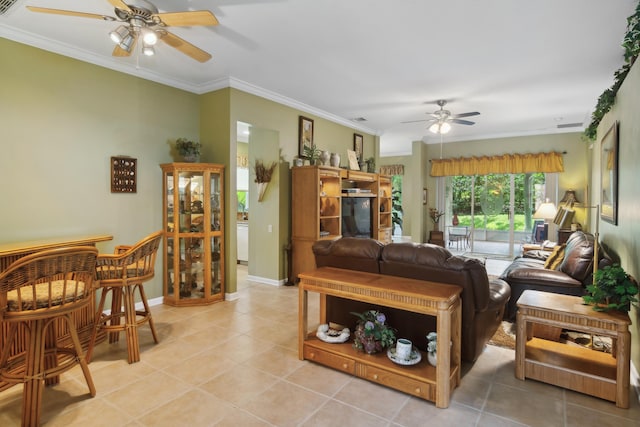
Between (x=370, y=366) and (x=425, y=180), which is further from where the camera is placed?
(x=425, y=180)

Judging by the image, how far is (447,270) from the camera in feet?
8.20

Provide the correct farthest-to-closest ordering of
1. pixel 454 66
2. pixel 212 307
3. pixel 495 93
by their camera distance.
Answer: pixel 495 93 < pixel 212 307 < pixel 454 66

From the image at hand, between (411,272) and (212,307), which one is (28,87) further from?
(411,272)

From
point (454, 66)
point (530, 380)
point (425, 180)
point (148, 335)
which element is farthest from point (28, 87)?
point (425, 180)

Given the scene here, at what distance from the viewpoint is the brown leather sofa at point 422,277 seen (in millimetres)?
2480

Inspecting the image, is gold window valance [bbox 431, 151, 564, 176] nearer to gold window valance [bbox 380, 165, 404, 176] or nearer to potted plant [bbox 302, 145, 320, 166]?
gold window valance [bbox 380, 165, 404, 176]

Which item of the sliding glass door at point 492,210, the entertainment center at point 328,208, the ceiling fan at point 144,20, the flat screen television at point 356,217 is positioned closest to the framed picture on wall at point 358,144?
the entertainment center at point 328,208

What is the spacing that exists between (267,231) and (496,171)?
5.82 meters

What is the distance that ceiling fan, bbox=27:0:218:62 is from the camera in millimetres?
2350

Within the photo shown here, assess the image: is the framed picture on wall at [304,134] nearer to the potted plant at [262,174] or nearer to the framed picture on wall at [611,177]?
the potted plant at [262,174]

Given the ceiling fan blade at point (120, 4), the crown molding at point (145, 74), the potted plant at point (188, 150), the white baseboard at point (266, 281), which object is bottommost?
the white baseboard at point (266, 281)

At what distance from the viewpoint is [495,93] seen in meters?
5.09

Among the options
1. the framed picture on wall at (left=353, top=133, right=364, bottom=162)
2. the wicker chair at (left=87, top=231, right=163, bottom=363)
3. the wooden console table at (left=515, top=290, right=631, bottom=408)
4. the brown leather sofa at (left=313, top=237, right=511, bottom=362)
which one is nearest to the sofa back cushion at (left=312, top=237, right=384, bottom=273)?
the brown leather sofa at (left=313, top=237, right=511, bottom=362)

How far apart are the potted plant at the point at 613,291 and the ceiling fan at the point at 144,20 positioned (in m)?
3.28
